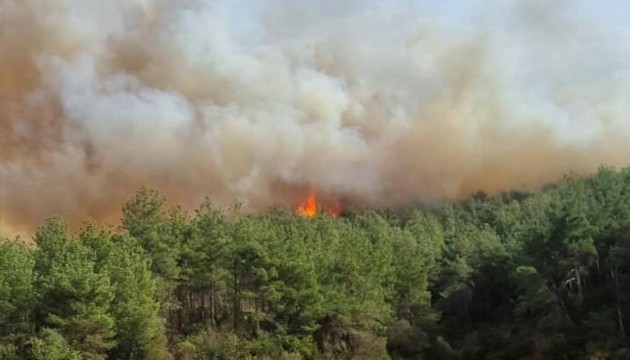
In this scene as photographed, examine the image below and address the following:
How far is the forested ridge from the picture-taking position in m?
42.9

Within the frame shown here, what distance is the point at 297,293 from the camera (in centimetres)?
5462

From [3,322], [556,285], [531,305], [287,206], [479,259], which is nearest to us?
[3,322]

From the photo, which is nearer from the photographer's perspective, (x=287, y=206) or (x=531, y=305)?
(x=531, y=305)

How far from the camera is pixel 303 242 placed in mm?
60281

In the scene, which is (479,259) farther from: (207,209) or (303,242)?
(207,209)

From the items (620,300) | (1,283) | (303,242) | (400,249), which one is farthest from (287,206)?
(1,283)

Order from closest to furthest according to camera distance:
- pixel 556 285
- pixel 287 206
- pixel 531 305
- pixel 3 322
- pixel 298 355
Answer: pixel 3 322 → pixel 298 355 → pixel 531 305 → pixel 556 285 → pixel 287 206

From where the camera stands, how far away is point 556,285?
61188 mm

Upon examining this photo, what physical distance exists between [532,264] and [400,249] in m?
13.9

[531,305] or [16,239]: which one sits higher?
[16,239]

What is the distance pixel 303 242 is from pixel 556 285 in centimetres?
2129

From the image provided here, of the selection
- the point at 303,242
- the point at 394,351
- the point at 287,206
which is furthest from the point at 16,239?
the point at 287,206

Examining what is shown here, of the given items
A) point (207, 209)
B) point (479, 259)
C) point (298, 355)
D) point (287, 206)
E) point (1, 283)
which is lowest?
point (298, 355)

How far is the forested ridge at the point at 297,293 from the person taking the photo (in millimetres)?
42875
